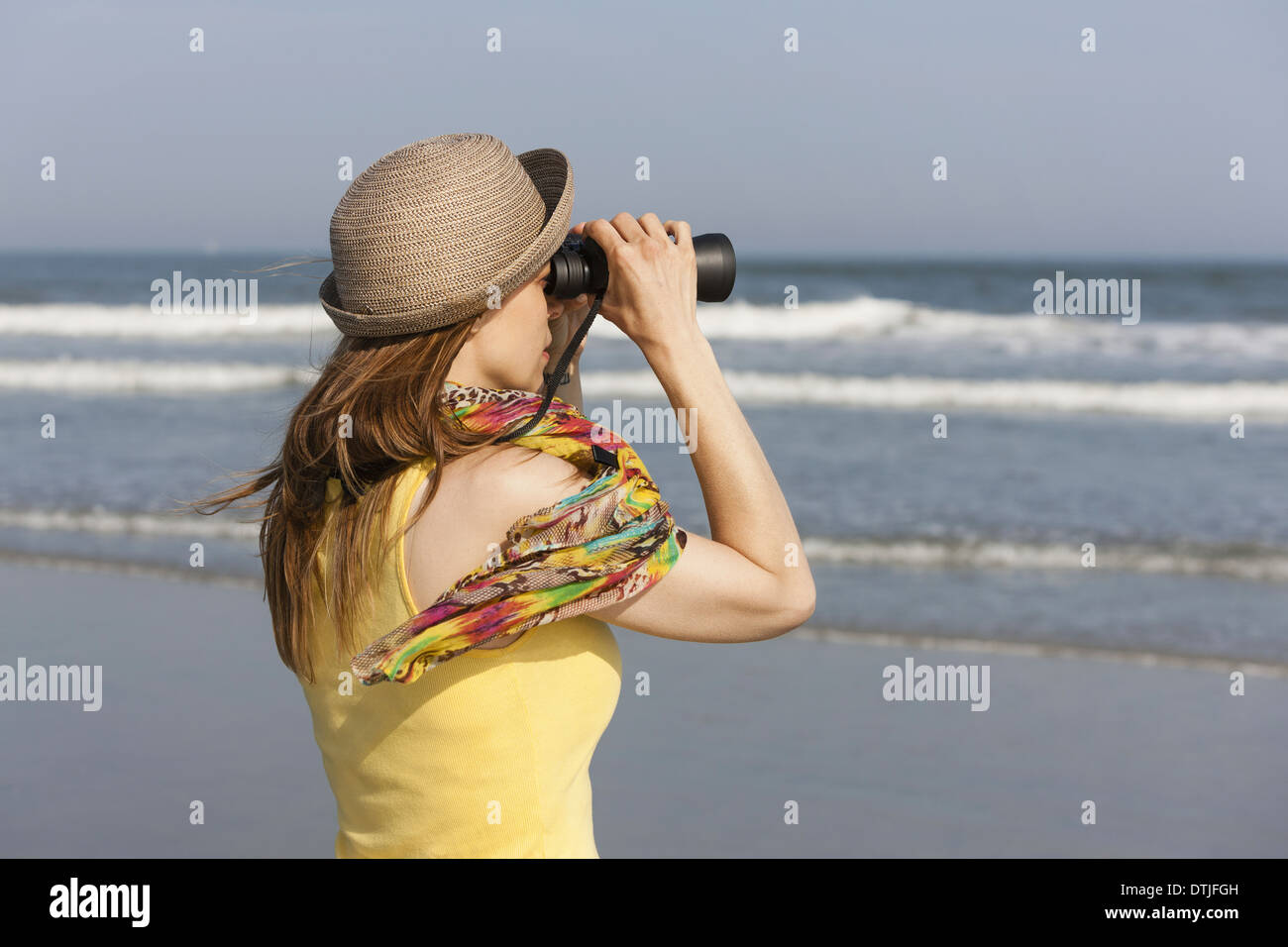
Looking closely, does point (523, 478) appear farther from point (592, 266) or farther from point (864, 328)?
point (864, 328)

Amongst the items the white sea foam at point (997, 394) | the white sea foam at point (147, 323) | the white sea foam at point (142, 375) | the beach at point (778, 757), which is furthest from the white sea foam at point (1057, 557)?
the white sea foam at point (147, 323)

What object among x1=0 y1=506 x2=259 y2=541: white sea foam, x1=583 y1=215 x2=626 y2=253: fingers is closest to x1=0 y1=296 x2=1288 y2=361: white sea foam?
x1=0 y1=506 x2=259 y2=541: white sea foam

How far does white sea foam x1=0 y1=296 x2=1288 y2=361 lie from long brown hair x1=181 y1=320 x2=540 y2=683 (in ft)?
38.9

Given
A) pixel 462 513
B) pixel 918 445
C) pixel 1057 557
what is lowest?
pixel 1057 557

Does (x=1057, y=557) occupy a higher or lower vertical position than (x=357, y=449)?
lower

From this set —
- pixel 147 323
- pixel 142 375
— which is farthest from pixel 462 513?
pixel 147 323

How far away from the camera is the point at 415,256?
44.6 inches

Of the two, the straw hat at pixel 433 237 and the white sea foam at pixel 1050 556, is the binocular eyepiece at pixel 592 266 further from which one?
the white sea foam at pixel 1050 556

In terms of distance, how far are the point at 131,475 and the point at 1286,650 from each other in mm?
6779

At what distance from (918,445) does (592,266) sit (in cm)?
689

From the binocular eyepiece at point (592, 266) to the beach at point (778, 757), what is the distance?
7.10ft

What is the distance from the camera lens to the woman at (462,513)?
1122 mm

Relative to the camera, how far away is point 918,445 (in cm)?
788
